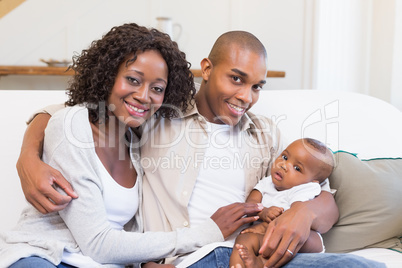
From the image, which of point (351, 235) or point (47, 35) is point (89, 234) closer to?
point (351, 235)

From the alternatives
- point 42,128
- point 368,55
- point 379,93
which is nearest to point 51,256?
point 42,128

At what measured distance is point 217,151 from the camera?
5.35 feet

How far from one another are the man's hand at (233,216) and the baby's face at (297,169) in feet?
0.49

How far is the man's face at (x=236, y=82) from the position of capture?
5.15ft

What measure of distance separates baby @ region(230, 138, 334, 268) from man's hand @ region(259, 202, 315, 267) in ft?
0.27

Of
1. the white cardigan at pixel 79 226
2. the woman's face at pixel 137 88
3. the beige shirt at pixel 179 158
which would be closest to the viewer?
the white cardigan at pixel 79 226

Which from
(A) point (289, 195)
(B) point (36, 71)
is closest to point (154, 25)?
(B) point (36, 71)

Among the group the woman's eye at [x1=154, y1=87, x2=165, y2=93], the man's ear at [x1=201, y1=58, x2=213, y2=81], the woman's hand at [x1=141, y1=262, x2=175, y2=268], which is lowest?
the woman's hand at [x1=141, y1=262, x2=175, y2=268]

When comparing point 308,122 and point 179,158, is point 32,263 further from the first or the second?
point 308,122

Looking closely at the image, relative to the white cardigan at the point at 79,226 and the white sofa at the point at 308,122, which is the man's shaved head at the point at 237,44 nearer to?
the white sofa at the point at 308,122

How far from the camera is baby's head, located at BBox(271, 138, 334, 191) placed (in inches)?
61.1

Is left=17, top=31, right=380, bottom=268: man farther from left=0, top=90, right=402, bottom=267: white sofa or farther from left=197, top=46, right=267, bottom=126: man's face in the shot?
left=0, top=90, right=402, bottom=267: white sofa

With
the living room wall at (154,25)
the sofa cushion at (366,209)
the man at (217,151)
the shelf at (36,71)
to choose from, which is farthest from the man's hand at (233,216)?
the living room wall at (154,25)

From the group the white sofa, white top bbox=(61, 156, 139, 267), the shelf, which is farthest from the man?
the shelf
